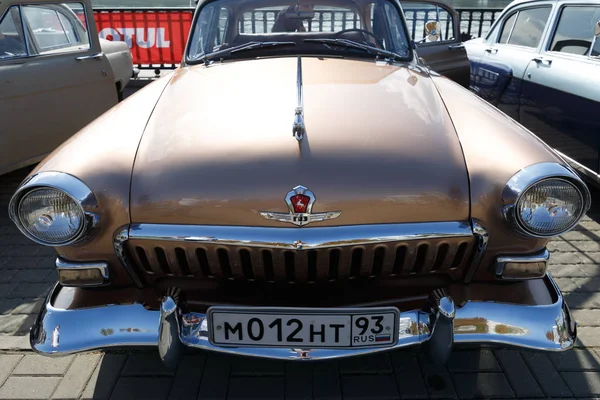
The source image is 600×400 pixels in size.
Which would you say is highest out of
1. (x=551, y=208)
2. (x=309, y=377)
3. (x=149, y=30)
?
(x=149, y=30)

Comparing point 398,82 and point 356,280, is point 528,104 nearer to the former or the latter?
point 398,82

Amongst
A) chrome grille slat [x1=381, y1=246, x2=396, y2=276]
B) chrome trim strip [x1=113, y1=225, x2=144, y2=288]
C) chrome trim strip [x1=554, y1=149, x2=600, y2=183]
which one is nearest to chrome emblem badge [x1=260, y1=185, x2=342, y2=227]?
chrome grille slat [x1=381, y1=246, x2=396, y2=276]

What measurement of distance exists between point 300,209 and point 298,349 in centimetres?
51

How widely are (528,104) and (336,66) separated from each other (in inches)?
94.1

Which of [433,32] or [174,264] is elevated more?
[433,32]

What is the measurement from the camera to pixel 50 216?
6.21 feet

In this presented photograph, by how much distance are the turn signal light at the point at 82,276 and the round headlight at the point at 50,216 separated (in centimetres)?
16

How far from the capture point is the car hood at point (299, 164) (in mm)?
1842

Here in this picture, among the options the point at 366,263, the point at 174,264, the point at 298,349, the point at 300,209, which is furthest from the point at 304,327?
the point at 174,264

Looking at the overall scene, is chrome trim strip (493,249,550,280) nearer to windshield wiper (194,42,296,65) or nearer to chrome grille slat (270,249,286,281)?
chrome grille slat (270,249,286,281)

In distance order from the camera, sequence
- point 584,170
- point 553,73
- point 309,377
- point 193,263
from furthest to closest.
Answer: point 553,73 < point 584,170 < point 309,377 < point 193,263

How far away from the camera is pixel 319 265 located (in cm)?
188

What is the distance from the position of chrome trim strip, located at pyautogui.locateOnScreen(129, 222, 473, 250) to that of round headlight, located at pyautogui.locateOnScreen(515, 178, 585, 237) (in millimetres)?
226

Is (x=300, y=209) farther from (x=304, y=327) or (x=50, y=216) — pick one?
(x=50, y=216)
